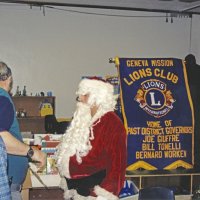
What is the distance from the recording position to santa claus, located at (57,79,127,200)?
2.67 m

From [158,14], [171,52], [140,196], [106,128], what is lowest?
[140,196]

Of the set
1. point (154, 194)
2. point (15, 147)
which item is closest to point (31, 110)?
point (154, 194)

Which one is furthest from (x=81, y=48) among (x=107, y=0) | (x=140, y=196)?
(x=140, y=196)

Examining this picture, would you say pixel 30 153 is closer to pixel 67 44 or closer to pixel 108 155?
pixel 108 155

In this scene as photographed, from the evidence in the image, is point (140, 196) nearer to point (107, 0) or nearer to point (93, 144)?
point (93, 144)

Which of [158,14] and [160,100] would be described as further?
[158,14]

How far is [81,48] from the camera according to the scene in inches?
319

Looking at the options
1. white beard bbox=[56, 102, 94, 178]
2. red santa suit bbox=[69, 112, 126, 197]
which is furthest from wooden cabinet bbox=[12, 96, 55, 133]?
red santa suit bbox=[69, 112, 126, 197]

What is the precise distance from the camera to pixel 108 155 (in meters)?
2.66

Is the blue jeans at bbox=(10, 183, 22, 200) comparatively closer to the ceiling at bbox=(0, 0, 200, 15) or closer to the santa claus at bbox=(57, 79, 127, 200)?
the santa claus at bbox=(57, 79, 127, 200)

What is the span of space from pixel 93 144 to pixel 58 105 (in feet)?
17.5

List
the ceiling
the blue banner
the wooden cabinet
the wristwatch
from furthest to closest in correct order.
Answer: the ceiling, the wooden cabinet, the blue banner, the wristwatch

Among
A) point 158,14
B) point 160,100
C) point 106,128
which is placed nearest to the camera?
point 106,128

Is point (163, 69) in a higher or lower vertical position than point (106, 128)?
higher
